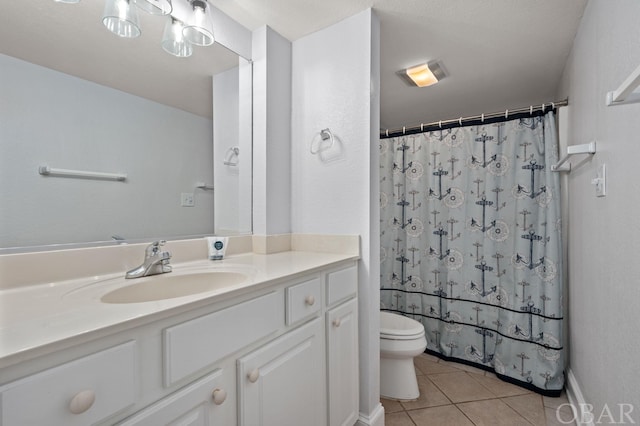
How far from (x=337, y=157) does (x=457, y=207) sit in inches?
45.3

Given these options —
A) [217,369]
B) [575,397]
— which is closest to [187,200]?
[217,369]

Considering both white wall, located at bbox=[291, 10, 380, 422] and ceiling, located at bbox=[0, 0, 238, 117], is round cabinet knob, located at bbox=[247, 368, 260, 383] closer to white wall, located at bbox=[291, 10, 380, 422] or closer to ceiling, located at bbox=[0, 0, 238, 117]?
white wall, located at bbox=[291, 10, 380, 422]

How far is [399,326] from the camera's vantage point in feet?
6.50

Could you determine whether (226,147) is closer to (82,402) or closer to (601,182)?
(82,402)

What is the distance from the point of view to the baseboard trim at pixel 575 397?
4.95ft

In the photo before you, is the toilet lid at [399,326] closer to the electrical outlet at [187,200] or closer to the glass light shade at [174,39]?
the electrical outlet at [187,200]

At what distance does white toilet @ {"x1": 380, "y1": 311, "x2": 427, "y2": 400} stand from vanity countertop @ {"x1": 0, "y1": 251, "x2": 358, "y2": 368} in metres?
0.90

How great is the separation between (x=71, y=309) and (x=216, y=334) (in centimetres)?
33

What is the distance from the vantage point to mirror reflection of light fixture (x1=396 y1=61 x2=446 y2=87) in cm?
203

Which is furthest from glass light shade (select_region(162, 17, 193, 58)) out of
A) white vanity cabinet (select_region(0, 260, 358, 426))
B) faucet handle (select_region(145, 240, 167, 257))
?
white vanity cabinet (select_region(0, 260, 358, 426))

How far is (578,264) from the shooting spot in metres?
1.65

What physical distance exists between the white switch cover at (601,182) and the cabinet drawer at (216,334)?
133 cm

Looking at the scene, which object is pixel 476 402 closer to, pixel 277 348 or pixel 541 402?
pixel 541 402

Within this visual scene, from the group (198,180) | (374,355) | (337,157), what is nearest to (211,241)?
(198,180)
